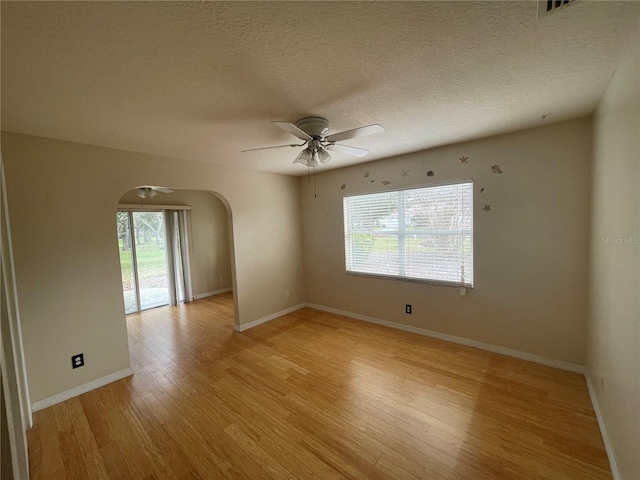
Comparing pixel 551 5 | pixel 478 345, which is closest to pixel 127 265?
pixel 478 345

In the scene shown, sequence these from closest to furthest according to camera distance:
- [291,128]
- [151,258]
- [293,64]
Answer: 1. [293,64]
2. [291,128]
3. [151,258]

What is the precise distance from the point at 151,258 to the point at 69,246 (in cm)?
300

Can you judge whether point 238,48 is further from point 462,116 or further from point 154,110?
point 462,116

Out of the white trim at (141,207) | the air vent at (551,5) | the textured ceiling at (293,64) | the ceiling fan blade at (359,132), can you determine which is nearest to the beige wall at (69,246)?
the textured ceiling at (293,64)

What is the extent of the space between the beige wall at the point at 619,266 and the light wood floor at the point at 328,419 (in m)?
0.37

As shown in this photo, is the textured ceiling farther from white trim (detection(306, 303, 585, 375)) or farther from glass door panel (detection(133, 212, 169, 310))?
glass door panel (detection(133, 212, 169, 310))

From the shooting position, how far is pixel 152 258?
204 inches

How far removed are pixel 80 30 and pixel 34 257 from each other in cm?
211

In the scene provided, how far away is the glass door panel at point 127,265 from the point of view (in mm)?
4754

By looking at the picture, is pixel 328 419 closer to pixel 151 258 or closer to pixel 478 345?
pixel 478 345

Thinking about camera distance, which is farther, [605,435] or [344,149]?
[344,149]

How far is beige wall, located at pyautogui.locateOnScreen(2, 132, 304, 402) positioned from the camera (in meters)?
2.16

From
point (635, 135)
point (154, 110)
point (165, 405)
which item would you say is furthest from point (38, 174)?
point (635, 135)

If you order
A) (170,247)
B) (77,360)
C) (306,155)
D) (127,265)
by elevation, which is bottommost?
(77,360)
